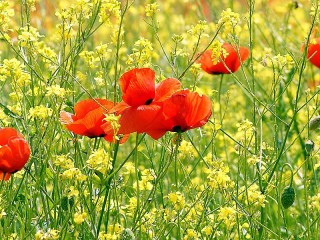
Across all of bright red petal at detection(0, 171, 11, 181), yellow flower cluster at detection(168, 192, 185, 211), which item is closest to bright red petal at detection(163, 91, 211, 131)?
yellow flower cluster at detection(168, 192, 185, 211)

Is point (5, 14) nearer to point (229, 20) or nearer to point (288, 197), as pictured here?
point (229, 20)

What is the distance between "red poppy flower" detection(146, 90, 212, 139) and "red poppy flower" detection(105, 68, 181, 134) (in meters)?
0.02

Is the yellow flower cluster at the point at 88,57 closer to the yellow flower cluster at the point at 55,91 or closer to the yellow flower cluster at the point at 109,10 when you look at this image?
the yellow flower cluster at the point at 109,10

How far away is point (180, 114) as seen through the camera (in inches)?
82.1

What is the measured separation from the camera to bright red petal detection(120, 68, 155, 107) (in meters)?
2.07

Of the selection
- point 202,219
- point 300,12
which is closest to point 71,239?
point 202,219

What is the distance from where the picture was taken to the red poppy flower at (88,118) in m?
2.12

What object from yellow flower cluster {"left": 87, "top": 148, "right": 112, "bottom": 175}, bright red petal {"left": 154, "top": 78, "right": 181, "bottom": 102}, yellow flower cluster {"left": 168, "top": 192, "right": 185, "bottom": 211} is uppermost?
bright red petal {"left": 154, "top": 78, "right": 181, "bottom": 102}

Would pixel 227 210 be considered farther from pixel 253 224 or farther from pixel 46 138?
pixel 46 138

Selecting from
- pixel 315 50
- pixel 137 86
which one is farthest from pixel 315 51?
pixel 137 86

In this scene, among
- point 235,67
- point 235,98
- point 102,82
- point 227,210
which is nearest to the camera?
point 227,210

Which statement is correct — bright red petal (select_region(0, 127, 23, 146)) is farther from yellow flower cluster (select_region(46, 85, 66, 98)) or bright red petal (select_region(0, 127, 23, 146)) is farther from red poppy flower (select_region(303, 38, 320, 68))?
red poppy flower (select_region(303, 38, 320, 68))

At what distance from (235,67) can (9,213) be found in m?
0.97

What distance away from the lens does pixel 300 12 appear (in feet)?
21.5
